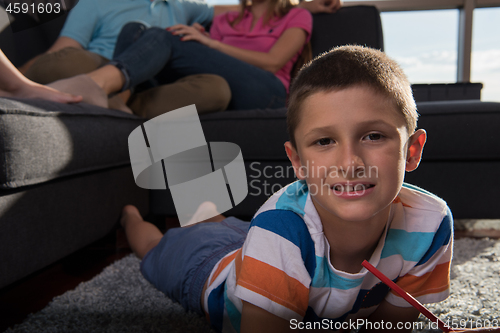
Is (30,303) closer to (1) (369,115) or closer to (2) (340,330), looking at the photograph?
(2) (340,330)

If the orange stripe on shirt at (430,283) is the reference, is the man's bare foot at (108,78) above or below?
above

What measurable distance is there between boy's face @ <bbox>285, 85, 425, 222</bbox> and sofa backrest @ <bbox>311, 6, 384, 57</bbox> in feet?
4.01

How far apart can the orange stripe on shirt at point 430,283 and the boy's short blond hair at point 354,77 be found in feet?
0.79

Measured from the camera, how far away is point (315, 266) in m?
0.48

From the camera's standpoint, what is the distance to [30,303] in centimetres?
69

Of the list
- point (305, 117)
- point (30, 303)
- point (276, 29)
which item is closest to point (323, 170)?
point (305, 117)

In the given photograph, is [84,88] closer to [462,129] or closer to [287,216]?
[287,216]

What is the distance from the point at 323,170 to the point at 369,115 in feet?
0.28

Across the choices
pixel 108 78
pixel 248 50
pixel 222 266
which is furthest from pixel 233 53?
pixel 222 266

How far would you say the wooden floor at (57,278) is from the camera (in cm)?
65

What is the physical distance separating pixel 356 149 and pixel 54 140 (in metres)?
0.57

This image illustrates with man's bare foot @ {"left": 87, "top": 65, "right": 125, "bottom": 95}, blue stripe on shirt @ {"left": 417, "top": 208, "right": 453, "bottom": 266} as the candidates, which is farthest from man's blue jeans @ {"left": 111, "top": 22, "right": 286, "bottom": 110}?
blue stripe on shirt @ {"left": 417, "top": 208, "right": 453, "bottom": 266}

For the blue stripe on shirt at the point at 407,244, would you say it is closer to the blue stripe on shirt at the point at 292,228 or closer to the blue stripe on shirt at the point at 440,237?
the blue stripe on shirt at the point at 440,237


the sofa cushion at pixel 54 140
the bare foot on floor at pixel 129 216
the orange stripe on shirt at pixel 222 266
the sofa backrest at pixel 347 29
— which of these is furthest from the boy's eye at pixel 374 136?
the sofa backrest at pixel 347 29
